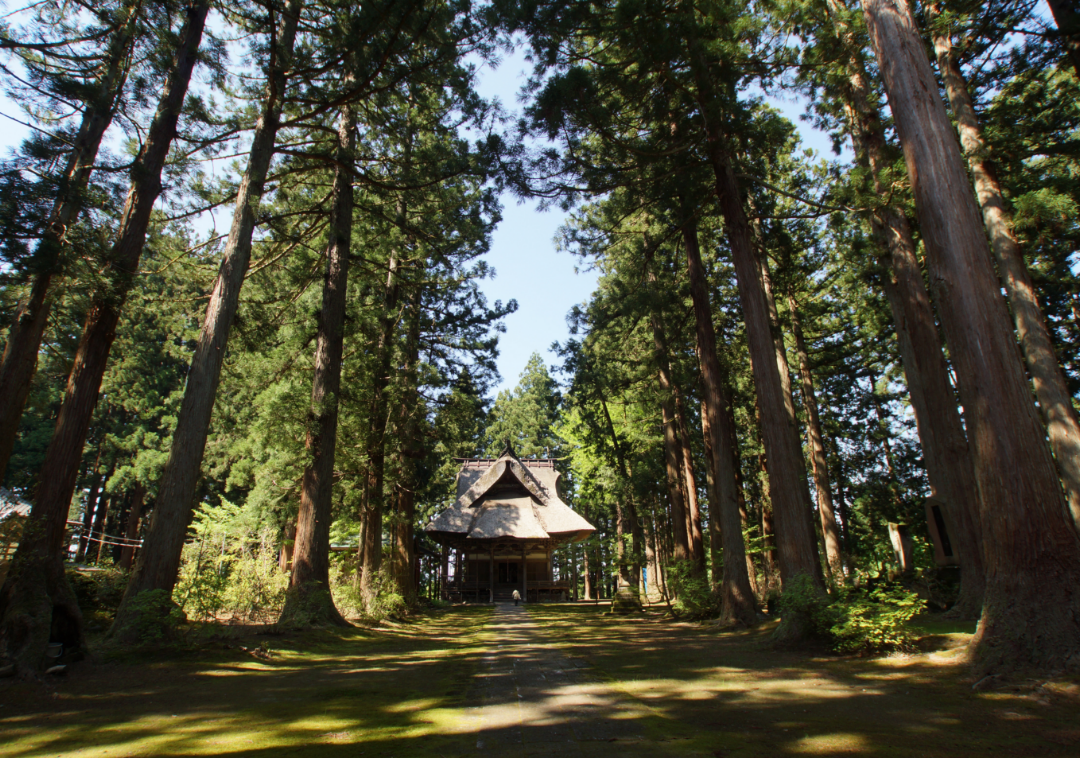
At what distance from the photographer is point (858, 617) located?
229 inches

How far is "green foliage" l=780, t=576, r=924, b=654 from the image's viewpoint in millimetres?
5570

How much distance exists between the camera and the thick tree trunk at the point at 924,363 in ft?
24.7

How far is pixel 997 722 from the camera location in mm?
3131

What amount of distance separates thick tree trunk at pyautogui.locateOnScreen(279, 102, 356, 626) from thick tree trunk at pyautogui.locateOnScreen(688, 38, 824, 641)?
651 cm

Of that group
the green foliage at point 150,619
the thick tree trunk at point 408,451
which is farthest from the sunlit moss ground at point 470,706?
the thick tree trunk at point 408,451

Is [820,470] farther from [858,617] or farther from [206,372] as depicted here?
[206,372]

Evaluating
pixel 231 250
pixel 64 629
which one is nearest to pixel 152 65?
pixel 231 250

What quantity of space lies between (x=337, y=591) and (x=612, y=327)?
11.4 metres

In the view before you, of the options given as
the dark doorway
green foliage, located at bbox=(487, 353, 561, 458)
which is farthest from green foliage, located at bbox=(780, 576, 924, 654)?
green foliage, located at bbox=(487, 353, 561, 458)

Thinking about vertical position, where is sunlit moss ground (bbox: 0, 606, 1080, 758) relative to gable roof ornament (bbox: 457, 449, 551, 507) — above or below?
below

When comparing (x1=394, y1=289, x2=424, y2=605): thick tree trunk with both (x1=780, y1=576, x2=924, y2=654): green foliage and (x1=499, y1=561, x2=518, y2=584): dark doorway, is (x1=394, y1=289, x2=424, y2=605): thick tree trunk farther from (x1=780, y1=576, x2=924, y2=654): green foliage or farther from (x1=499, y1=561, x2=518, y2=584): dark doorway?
(x1=499, y1=561, x2=518, y2=584): dark doorway

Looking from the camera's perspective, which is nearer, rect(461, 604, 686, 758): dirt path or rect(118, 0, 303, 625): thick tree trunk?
rect(461, 604, 686, 758): dirt path

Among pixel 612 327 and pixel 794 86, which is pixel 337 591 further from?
pixel 794 86

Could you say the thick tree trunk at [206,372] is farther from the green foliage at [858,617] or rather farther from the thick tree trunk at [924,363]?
the thick tree trunk at [924,363]
